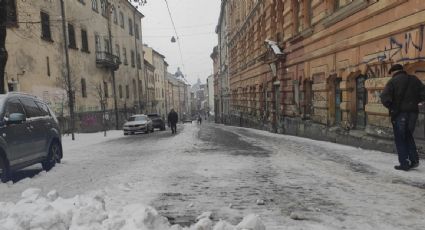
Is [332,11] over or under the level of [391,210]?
over

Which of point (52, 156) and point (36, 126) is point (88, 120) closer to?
point (52, 156)

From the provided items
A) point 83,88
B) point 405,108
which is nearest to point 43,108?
point 405,108

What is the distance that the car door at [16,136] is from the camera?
20.9 feet

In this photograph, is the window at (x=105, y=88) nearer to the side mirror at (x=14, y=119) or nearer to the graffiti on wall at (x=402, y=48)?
the side mirror at (x=14, y=119)

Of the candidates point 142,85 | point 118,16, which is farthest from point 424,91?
point 142,85

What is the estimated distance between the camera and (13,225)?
350 cm

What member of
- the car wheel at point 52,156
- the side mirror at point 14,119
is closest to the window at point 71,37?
the car wheel at point 52,156

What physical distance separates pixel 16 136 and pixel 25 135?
356mm

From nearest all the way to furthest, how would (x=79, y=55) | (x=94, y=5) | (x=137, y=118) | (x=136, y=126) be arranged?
(x=136, y=126), (x=137, y=118), (x=79, y=55), (x=94, y=5)

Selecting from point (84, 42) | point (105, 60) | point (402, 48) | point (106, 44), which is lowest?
point (402, 48)

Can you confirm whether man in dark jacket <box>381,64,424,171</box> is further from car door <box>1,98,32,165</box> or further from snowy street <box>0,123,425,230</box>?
car door <box>1,98,32,165</box>

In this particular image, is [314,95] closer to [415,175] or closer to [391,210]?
[415,175]

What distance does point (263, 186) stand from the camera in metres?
5.68

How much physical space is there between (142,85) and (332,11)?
38559 millimetres
